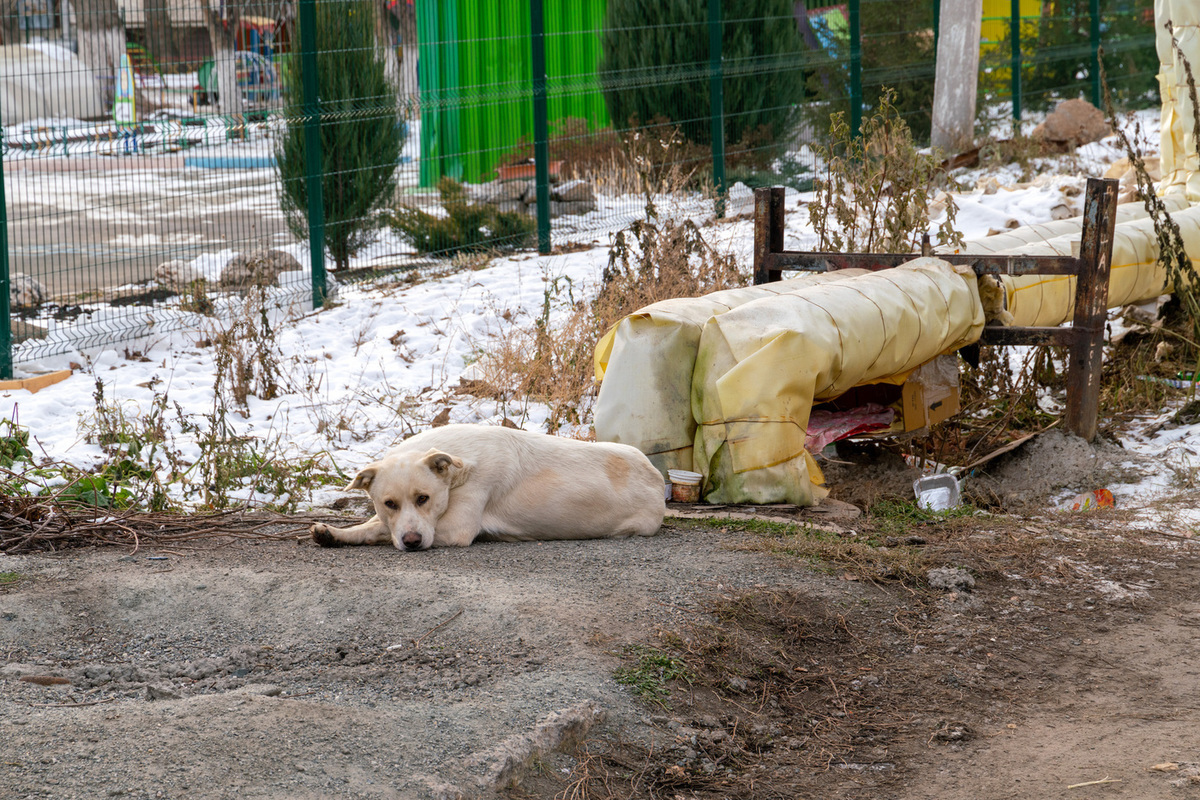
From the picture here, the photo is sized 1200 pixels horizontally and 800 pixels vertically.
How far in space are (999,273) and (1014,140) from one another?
36.4 feet

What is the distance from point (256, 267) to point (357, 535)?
15.5 feet

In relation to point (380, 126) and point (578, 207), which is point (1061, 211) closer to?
point (578, 207)

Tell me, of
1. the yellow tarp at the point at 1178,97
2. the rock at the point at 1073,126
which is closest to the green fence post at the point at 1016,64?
the rock at the point at 1073,126

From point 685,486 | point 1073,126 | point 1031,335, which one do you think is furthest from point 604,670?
point 1073,126

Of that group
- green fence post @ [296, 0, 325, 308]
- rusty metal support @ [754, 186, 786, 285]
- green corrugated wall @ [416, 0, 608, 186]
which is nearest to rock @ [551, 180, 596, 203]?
green corrugated wall @ [416, 0, 608, 186]

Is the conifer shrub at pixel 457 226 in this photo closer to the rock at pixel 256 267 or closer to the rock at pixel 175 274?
the rock at pixel 256 267

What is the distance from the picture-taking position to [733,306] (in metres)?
5.51

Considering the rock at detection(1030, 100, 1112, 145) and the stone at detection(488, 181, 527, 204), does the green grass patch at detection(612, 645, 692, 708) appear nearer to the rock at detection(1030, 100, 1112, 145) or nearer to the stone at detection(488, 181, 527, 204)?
the stone at detection(488, 181, 527, 204)

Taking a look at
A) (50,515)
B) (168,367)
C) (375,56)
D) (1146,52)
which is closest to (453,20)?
(375,56)

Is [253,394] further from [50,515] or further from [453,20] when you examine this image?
[453,20]

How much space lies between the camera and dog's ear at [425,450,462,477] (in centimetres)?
414

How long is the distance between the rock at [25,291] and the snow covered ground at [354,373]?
4.44 feet

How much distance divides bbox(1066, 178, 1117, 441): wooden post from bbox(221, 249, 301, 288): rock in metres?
5.61

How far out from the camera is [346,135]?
10750 mm
